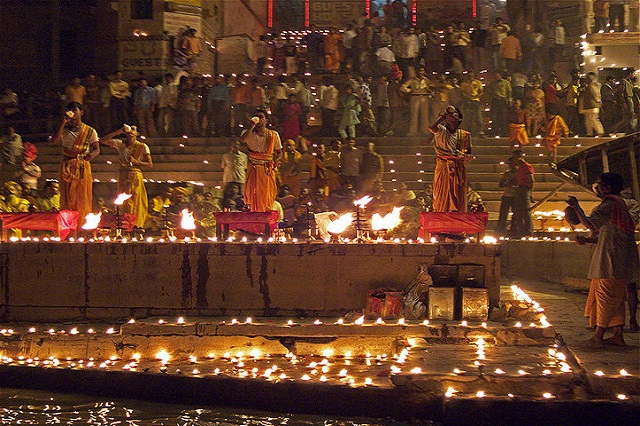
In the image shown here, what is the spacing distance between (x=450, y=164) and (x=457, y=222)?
1.21 m

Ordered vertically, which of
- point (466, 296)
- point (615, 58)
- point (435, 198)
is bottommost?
point (466, 296)

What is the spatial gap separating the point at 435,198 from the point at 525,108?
25.4 ft

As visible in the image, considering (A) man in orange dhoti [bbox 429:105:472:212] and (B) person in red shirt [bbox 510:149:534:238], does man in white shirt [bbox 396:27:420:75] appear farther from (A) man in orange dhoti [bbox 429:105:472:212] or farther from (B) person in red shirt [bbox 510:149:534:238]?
(A) man in orange dhoti [bbox 429:105:472:212]

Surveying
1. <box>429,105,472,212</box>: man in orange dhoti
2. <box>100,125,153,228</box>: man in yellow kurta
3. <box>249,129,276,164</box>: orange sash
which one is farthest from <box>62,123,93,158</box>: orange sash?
<box>429,105,472,212</box>: man in orange dhoti

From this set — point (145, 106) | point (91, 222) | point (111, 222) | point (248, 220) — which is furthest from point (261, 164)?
point (145, 106)

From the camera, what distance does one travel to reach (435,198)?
37.4 ft

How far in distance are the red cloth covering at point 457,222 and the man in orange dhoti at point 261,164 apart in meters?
2.76

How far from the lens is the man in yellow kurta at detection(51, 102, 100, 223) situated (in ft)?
39.2

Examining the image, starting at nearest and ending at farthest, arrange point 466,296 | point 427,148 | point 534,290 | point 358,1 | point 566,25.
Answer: point 466,296, point 534,290, point 427,148, point 566,25, point 358,1

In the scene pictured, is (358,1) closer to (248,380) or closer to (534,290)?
(534,290)

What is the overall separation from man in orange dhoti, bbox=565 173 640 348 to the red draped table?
428 centimetres

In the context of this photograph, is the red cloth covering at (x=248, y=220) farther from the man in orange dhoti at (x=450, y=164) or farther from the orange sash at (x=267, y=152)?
the man in orange dhoti at (x=450, y=164)

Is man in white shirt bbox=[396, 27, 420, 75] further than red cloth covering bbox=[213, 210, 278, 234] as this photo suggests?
Yes

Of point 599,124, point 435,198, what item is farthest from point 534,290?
point 599,124
